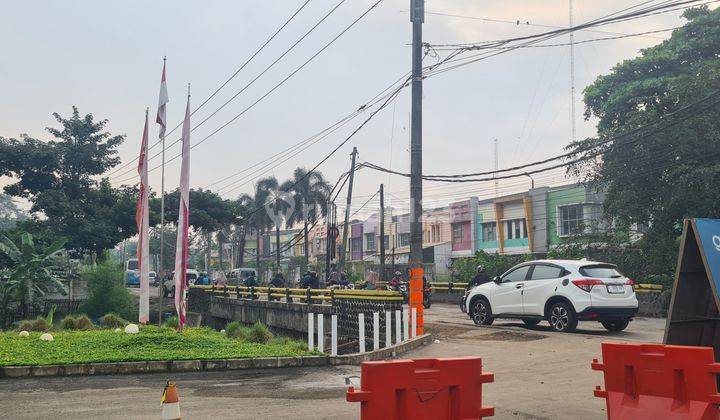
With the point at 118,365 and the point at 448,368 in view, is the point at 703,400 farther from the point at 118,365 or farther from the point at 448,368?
the point at 118,365

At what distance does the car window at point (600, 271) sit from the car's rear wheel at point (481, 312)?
3014 mm

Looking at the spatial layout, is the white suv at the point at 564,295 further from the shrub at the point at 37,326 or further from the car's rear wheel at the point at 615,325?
the shrub at the point at 37,326

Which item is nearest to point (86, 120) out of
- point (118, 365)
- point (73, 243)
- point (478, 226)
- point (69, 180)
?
point (69, 180)

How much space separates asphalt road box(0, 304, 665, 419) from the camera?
Answer: 837 centimetres

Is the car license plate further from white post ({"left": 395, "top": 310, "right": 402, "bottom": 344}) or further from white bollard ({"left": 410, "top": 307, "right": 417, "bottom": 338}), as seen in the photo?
white post ({"left": 395, "top": 310, "right": 402, "bottom": 344})

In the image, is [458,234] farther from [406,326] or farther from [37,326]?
[406,326]

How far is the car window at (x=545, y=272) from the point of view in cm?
1641

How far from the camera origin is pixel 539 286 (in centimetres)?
1675

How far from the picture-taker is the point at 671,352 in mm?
6234

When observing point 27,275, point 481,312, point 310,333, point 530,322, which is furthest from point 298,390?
point 27,275

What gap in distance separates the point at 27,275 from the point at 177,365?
21174 millimetres

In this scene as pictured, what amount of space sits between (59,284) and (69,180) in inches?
504

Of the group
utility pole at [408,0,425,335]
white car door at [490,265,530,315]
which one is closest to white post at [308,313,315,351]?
utility pole at [408,0,425,335]

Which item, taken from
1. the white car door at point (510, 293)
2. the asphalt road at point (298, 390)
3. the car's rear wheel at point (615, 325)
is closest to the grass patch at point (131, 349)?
the asphalt road at point (298, 390)
